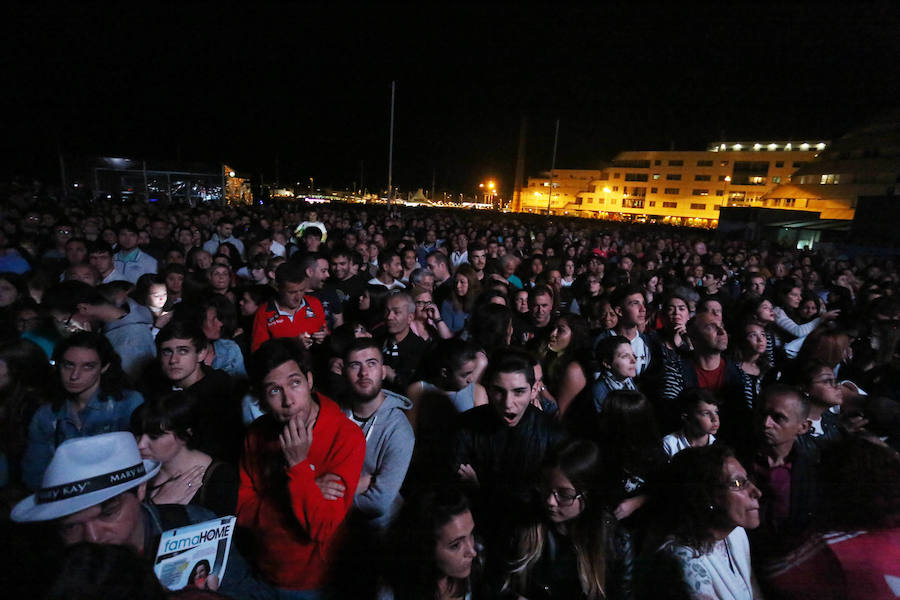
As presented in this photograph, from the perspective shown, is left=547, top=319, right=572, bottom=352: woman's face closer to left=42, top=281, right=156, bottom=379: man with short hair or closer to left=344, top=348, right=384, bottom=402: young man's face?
left=344, top=348, right=384, bottom=402: young man's face

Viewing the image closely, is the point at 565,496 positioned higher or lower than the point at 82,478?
lower

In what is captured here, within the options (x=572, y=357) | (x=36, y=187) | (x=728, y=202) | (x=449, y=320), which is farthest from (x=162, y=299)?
(x=728, y=202)

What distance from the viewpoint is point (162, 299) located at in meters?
4.76

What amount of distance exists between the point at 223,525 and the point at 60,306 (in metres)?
2.78

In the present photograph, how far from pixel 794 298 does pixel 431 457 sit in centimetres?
621

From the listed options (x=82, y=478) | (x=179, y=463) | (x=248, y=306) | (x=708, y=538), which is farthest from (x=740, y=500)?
(x=248, y=306)

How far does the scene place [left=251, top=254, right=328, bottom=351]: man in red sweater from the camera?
13.9 ft

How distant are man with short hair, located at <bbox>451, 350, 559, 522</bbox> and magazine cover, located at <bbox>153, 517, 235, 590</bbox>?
1.27 metres

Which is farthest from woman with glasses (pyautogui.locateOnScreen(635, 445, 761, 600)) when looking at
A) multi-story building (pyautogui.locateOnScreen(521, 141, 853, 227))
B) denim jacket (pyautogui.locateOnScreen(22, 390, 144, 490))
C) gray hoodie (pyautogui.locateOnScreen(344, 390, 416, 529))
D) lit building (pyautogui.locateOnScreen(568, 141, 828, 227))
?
lit building (pyautogui.locateOnScreen(568, 141, 828, 227))

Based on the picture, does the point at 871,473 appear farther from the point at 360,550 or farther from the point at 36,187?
the point at 36,187

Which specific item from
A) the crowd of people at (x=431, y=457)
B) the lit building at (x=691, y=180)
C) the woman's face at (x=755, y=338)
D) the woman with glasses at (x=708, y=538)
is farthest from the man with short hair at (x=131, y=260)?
the lit building at (x=691, y=180)

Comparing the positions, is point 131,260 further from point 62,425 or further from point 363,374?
point 363,374

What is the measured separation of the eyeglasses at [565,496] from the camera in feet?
6.86

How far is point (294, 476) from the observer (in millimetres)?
2068
